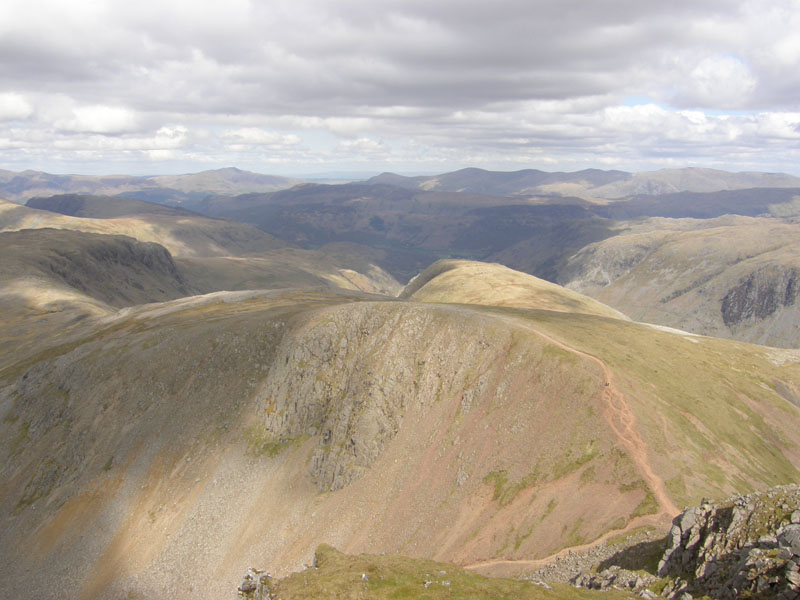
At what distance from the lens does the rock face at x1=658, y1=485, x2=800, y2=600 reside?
3177 centimetres

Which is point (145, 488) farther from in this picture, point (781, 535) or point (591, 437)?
point (781, 535)

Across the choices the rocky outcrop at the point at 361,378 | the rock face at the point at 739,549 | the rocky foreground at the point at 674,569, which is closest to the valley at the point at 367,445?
the rocky outcrop at the point at 361,378

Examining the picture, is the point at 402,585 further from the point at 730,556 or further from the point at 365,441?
the point at 365,441

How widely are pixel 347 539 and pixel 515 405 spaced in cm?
3769

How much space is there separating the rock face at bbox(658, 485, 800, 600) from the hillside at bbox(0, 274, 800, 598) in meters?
19.0

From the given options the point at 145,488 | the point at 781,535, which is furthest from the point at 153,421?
the point at 781,535

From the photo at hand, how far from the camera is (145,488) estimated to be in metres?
95.4

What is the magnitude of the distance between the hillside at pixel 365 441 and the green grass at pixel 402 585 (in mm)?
21264

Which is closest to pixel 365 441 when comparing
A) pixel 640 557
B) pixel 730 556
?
pixel 640 557

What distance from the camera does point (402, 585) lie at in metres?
47.1

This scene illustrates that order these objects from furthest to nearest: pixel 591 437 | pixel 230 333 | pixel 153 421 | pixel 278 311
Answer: pixel 278 311
pixel 230 333
pixel 153 421
pixel 591 437

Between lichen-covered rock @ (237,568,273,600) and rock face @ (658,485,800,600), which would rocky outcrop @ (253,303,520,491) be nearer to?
lichen-covered rock @ (237,568,273,600)

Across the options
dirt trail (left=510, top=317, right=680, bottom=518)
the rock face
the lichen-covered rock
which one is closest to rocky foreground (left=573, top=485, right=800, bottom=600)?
the rock face

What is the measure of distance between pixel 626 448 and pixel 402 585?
43861mm
